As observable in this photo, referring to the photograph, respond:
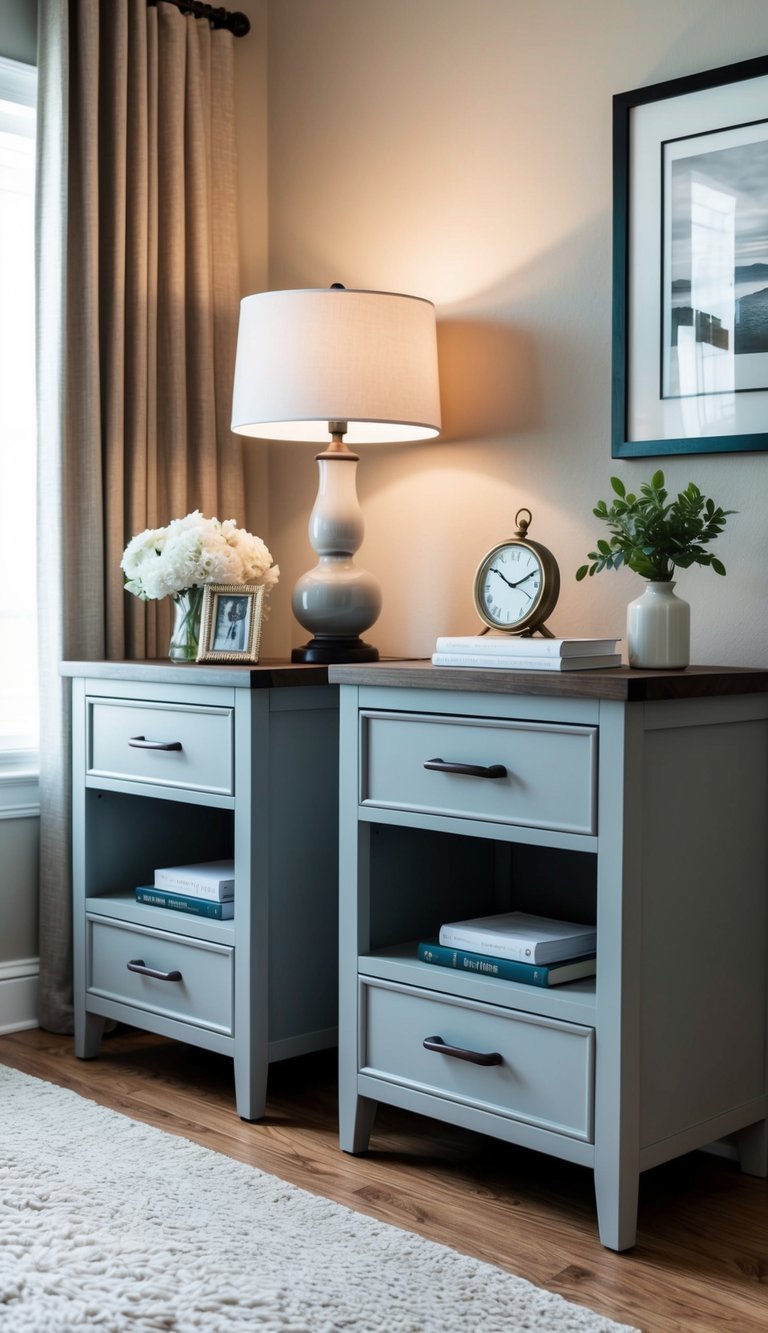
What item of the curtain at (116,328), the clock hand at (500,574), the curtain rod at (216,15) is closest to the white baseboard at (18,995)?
the curtain at (116,328)

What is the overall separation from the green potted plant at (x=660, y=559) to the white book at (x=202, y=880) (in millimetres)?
855

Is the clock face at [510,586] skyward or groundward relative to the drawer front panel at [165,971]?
skyward

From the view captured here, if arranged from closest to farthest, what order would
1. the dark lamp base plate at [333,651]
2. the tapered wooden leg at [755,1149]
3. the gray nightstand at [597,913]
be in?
the gray nightstand at [597,913] < the tapered wooden leg at [755,1149] < the dark lamp base plate at [333,651]

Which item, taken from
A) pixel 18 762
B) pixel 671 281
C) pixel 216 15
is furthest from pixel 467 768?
pixel 216 15

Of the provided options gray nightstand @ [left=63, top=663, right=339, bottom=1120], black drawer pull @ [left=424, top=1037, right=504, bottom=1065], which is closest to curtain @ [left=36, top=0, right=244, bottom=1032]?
gray nightstand @ [left=63, top=663, right=339, bottom=1120]

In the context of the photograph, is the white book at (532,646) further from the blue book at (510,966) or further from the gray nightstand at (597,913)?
the blue book at (510,966)

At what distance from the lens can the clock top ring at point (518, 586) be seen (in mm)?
2133

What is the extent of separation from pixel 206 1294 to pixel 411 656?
1.42m

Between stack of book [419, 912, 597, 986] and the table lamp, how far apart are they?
0.66m

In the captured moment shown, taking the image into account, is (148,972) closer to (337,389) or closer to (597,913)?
(597,913)

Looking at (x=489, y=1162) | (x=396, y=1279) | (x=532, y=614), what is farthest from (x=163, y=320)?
(x=396, y=1279)

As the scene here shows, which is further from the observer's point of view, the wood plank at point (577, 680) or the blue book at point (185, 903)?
the blue book at point (185, 903)

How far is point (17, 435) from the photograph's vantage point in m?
2.87

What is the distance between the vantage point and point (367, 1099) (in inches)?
85.2
